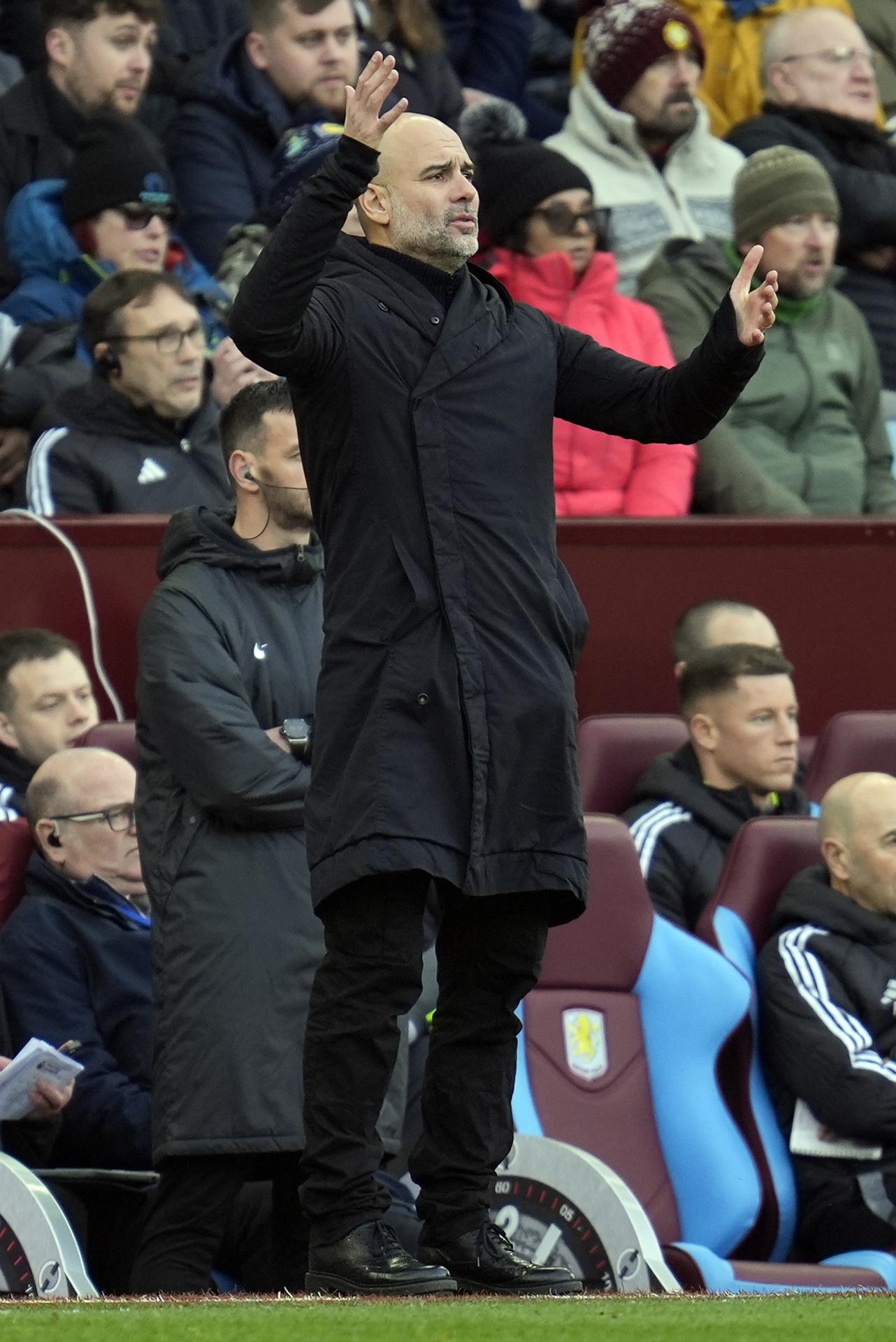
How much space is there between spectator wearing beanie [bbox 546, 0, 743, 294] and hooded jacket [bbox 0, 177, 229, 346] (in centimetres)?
166

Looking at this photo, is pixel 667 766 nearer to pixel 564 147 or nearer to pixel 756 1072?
pixel 756 1072

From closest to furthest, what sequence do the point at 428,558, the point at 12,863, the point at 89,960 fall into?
the point at 428,558, the point at 89,960, the point at 12,863

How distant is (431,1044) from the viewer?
4242 millimetres

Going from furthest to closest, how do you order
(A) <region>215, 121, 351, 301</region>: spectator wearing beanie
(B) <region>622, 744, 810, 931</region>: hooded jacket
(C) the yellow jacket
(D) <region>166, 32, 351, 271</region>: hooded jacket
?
(C) the yellow jacket, (D) <region>166, 32, 351, 271</region>: hooded jacket, (A) <region>215, 121, 351, 301</region>: spectator wearing beanie, (B) <region>622, 744, 810, 931</region>: hooded jacket

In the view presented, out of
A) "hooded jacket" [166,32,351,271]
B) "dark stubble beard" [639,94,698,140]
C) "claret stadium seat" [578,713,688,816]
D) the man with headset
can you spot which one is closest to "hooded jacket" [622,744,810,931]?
"claret stadium seat" [578,713,688,816]

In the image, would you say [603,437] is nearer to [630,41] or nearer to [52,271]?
[52,271]

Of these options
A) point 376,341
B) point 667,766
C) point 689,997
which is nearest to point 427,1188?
point 376,341

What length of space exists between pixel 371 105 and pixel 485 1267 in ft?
5.99

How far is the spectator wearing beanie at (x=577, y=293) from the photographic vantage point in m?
8.05

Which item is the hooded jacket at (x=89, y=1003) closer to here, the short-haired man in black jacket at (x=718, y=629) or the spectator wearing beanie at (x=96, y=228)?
the short-haired man in black jacket at (x=718, y=629)

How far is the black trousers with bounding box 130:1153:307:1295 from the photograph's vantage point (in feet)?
16.3

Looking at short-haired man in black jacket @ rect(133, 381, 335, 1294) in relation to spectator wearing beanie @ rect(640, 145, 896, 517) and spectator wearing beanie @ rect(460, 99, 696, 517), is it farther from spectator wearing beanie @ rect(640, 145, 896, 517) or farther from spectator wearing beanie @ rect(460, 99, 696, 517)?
spectator wearing beanie @ rect(640, 145, 896, 517)

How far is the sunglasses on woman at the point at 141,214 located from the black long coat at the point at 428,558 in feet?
12.8

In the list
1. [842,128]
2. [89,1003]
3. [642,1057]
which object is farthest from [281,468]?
[842,128]
